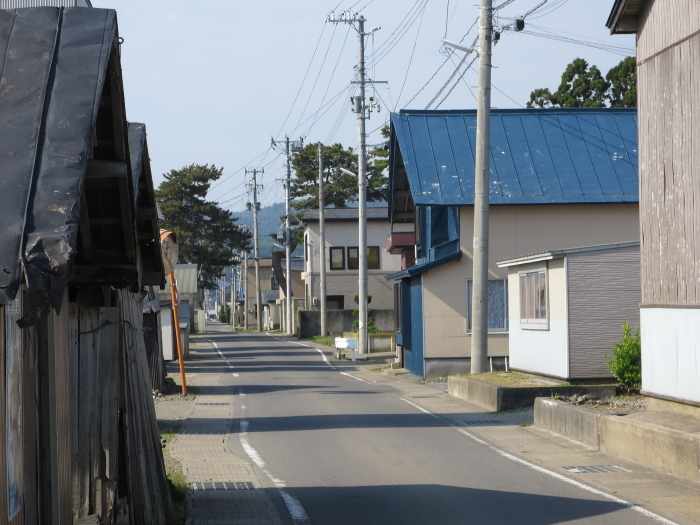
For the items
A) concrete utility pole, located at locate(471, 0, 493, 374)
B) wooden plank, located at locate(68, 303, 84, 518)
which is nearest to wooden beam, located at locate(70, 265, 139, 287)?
wooden plank, located at locate(68, 303, 84, 518)

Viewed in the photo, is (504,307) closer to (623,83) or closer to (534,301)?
(534,301)

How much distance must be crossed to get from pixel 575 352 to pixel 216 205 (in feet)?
169

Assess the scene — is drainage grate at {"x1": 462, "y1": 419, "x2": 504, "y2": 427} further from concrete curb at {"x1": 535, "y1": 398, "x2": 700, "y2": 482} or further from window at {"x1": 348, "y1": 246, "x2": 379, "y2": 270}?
window at {"x1": 348, "y1": 246, "x2": 379, "y2": 270}

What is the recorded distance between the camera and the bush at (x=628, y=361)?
16891 mm

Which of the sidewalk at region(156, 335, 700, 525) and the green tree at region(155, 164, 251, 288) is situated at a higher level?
the green tree at region(155, 164, 251, 288)

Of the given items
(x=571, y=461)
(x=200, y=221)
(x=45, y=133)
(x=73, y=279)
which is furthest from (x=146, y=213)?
(x=200, y=221)

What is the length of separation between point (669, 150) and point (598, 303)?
6.52 m

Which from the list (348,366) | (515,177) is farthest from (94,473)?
(348,366)

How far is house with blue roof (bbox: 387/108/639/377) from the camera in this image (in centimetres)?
2664

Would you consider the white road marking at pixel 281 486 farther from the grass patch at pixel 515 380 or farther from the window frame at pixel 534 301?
the window frame at pixel 534 301

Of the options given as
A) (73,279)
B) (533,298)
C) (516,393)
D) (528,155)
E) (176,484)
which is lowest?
(176,484)

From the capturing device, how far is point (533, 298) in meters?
20.8

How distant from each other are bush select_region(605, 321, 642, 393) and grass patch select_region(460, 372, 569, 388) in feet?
5.44

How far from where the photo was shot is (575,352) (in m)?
Result: 18.5
